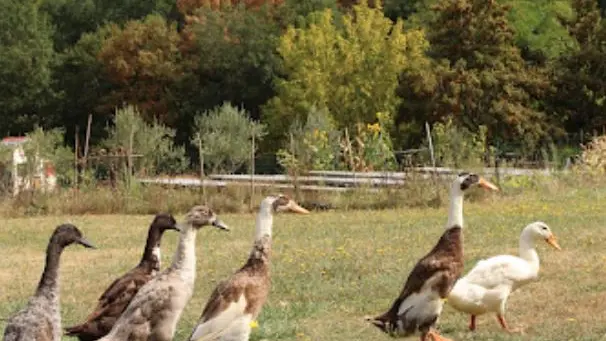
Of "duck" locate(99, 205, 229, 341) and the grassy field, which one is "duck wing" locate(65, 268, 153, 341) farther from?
the grassy field

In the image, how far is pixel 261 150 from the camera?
59.7 metres

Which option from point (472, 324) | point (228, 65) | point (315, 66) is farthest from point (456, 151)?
point (228, 65)

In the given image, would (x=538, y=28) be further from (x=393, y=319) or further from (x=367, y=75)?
(x=393, y=319)

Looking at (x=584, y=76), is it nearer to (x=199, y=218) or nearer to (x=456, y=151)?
(x=456, y=151)

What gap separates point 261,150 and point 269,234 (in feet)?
160

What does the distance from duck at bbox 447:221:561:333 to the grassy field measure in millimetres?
243

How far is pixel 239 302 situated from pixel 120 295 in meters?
1.36

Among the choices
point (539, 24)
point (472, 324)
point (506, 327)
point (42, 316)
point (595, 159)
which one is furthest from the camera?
point (539, 24)

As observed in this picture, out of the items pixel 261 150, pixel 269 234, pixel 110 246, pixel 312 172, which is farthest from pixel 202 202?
pixel 261 150

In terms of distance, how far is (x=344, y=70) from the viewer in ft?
195

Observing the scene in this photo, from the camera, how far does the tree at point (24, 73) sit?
2734 inches

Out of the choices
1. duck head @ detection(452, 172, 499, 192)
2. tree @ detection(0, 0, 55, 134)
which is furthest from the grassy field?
tree @ detection(0, 0, 55, 134)

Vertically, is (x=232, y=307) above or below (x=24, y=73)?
below

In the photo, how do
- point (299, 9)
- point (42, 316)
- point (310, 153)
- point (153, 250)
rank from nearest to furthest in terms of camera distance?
point (42, 316) → point (153, 250) → point (310, 153) → point (299, 9)
